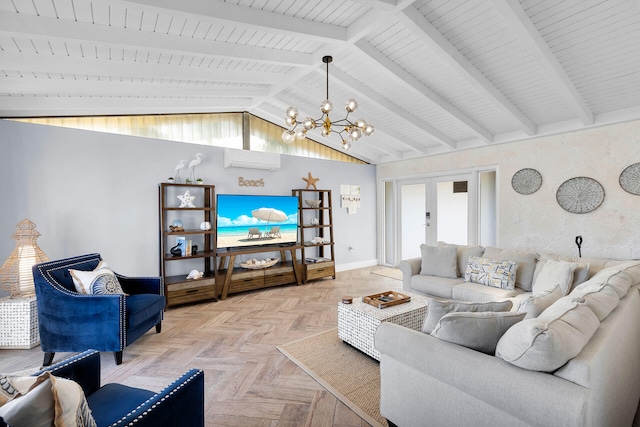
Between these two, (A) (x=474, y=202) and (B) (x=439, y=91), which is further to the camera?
(A) (x=474, y=202)

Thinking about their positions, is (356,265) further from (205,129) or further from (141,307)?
(141,307)

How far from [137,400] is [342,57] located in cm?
356

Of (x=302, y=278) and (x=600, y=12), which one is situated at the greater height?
(x=600, y=12)

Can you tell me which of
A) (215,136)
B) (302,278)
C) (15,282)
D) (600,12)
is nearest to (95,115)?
(215,136)

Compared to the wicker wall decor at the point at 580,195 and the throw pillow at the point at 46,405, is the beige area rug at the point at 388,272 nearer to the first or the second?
the wicker wall decor at the point at 580,195

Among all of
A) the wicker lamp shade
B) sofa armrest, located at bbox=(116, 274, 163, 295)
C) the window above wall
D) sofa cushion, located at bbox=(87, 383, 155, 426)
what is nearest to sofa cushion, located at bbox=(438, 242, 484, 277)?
the window above wall

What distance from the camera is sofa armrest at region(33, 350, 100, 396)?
4.64ft

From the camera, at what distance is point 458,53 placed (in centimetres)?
317

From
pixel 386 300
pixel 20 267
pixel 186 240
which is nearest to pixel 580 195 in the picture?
pixel 386 300

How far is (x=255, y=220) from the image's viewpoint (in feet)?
16.5

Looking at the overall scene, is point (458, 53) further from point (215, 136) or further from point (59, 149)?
point (59, 149)

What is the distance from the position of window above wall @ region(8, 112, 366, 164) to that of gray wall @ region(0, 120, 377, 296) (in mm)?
191

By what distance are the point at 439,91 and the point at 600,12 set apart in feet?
5.35

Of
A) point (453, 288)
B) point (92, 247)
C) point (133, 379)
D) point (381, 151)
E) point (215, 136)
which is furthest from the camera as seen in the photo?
point (381, 151)
